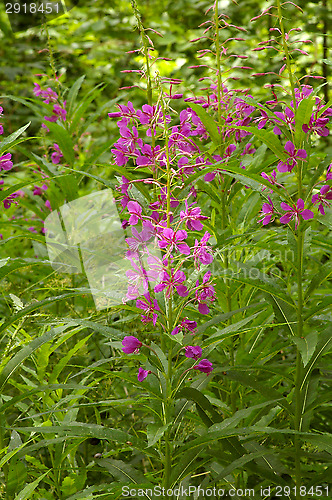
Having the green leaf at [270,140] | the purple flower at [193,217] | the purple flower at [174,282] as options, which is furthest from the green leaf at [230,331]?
the green leaf at [270,140]

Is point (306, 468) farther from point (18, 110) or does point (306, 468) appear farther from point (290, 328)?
point (18, 110)

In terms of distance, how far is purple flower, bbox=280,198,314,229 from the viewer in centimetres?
175

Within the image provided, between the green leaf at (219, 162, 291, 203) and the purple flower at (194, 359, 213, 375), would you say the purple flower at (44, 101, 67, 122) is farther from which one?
the purple flower at (194, 359, 213, 375)

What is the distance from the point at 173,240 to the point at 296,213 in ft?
1.66

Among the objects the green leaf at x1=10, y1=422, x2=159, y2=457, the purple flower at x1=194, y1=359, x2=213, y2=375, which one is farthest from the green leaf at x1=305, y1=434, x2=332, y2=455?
the green leaf at x1=10, y1=422, x2=159, y2=457

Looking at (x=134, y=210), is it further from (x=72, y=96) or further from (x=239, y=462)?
(x=72, y=96)

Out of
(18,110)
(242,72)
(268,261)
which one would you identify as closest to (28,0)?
(18,110)

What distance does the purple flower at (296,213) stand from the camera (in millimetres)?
1751

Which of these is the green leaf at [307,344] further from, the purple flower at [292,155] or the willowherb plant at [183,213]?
the purple flower at [292,155]

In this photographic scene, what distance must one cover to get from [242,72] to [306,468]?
466 cm

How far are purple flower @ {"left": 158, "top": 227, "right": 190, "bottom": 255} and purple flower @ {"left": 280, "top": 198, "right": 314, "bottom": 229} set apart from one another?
0.43 m

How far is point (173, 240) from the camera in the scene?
1510 mm

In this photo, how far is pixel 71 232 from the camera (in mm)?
2967

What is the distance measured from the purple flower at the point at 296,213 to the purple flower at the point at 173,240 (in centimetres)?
43
